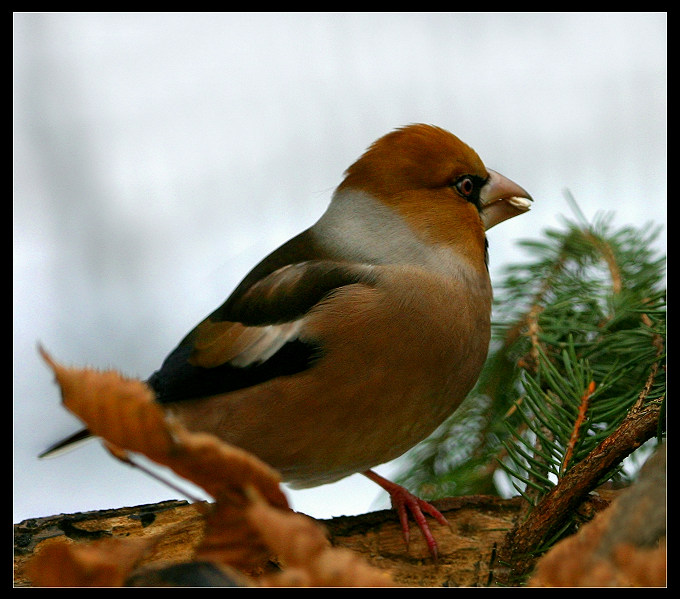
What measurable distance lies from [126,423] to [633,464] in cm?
88

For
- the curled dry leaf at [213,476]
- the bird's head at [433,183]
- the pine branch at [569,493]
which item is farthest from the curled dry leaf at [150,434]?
the bird's head at [433,183]

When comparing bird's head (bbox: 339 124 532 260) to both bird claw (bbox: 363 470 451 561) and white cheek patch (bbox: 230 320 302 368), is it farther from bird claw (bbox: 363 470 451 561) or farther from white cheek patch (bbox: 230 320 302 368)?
bird claw (bbox: 363 470 451 561)

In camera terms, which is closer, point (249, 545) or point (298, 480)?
point (249, 545)

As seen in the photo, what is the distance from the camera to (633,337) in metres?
0.97

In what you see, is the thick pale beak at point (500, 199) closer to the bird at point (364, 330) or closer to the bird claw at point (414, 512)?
the bird at point (364, 330)

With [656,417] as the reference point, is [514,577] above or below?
below

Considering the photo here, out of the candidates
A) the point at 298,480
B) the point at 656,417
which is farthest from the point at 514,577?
the point at 298,480

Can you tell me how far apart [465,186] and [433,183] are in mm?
54

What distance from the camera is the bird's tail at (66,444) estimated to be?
113cm

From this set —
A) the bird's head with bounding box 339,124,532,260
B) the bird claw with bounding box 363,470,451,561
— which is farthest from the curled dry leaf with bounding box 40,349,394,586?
the bird's head with bounding box 339,124,532,260
